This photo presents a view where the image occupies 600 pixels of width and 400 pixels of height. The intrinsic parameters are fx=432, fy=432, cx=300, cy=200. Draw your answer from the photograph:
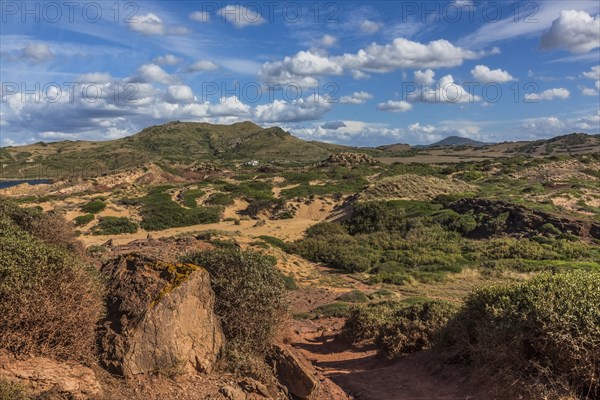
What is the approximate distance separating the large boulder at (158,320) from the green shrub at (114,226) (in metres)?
24.9

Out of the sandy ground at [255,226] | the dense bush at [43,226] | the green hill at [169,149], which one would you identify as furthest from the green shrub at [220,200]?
the green hill at [169,149]

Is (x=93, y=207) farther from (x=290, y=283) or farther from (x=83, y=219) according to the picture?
(x=290, y=283)

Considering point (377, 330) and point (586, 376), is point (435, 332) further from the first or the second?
point (586, 376)

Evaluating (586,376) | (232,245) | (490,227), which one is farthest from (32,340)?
(490,227)

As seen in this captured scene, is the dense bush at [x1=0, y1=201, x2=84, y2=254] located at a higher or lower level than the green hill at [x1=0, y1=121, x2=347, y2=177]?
lower

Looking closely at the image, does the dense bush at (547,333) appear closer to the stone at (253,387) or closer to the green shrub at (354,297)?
the stone at (253,387)

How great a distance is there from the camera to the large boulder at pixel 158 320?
5945mm

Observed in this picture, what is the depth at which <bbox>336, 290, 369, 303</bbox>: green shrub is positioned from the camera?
53.7 feet

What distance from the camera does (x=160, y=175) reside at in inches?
2164

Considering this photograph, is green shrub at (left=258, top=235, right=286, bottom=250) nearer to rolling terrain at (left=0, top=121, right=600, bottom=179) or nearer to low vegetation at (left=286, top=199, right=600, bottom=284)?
low vegetation at (left=286, top=199, right=600, bottom=284)

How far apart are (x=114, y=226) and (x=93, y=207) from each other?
483 centimetres

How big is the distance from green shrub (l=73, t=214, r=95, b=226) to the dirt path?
966 inches

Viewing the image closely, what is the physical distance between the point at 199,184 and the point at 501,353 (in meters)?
42.0

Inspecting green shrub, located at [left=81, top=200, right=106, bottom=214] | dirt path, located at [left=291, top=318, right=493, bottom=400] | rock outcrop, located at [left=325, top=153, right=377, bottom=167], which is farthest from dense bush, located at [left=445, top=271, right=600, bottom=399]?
rock outcrop, located at [left=325, top=153, right=377, bottom=167]
